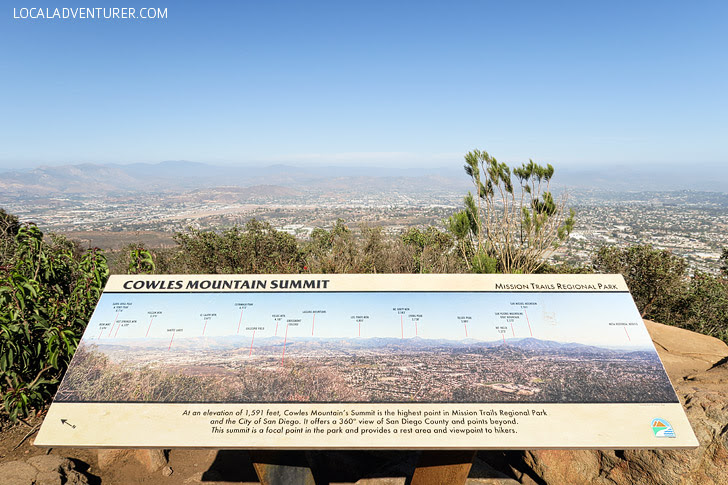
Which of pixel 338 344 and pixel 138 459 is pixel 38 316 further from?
pixel 338 344

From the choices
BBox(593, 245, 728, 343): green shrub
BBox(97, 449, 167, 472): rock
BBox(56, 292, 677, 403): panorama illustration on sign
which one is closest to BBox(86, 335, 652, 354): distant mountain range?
BBox(56, 292, 677, 403): panorama illustration on sign

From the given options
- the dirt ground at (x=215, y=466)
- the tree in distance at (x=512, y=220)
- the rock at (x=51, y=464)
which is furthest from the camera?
the tree in distance at (x=512, y=220)

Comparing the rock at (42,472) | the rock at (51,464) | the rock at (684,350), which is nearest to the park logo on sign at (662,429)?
the rock at (684,350)

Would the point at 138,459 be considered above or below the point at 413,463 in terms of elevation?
below

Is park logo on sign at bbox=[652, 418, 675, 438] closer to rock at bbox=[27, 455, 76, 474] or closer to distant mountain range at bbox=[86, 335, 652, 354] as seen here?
distant mountain range at bbox=[86, 335, 652, 354]

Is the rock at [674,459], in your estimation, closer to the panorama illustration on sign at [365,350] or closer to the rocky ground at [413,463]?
the rocky ground at [413,463]

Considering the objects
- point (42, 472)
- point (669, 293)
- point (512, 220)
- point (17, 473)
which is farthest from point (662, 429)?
point (669, 293)
